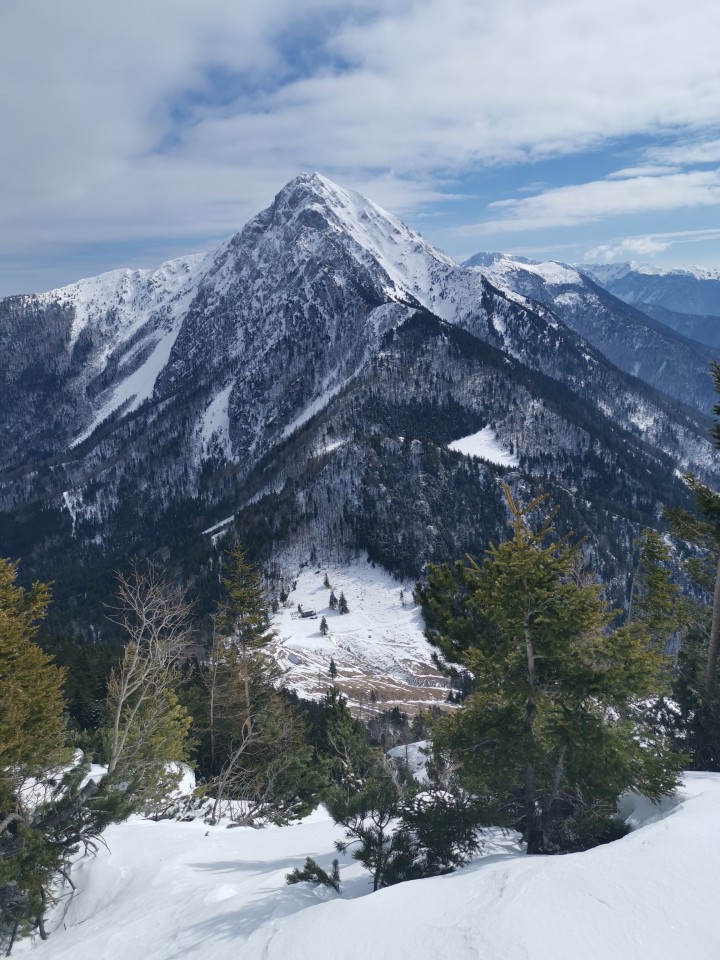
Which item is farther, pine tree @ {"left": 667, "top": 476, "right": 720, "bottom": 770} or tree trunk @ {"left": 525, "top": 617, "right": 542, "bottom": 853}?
pine tree @ {"left": 667, "top": 476, "right": 720, "bottom": 770}

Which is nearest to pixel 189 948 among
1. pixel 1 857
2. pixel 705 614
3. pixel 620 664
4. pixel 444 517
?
pixel 1 857

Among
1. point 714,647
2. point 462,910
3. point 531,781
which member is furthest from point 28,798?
point 714,647

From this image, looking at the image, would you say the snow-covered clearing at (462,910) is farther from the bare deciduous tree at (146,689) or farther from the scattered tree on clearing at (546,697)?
the bare deciduous tree at (146,689)

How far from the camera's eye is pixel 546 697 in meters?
14.4

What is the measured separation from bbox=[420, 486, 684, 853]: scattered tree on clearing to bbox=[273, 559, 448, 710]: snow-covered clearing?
79.5 meters

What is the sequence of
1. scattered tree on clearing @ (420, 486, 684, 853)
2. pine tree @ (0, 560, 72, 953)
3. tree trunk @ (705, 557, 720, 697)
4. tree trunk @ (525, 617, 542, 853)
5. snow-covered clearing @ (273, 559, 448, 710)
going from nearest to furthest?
scattered tree on clearing @ (420, 486, 684, 853) → tree trunk @ (525, 617, 542, 853) → pine tree @ (0, 560, 72, 953) → tree trunk @ (705, 557, 720, 697) → snow-covered clearing @ (273, 559, 448, 710)

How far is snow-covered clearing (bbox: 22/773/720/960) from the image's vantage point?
28.6 feet

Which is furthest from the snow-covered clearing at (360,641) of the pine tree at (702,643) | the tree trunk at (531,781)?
the tree trunk at (531,781)

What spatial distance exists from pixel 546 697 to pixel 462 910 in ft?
18.7

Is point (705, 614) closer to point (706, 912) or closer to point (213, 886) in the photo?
point (706, 912)

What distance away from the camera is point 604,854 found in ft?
34.7

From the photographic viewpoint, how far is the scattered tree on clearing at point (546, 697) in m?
13.5

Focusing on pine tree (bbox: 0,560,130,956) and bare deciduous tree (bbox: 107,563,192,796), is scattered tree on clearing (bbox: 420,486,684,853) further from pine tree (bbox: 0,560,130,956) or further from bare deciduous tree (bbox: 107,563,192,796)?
pine tree (bbox: 0,560,130,956)

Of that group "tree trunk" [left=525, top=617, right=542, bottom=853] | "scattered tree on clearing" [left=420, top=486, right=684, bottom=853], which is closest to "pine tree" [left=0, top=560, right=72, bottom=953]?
"scattered tree on clearing" [left=420, top=486, right=684, bottom=853]
